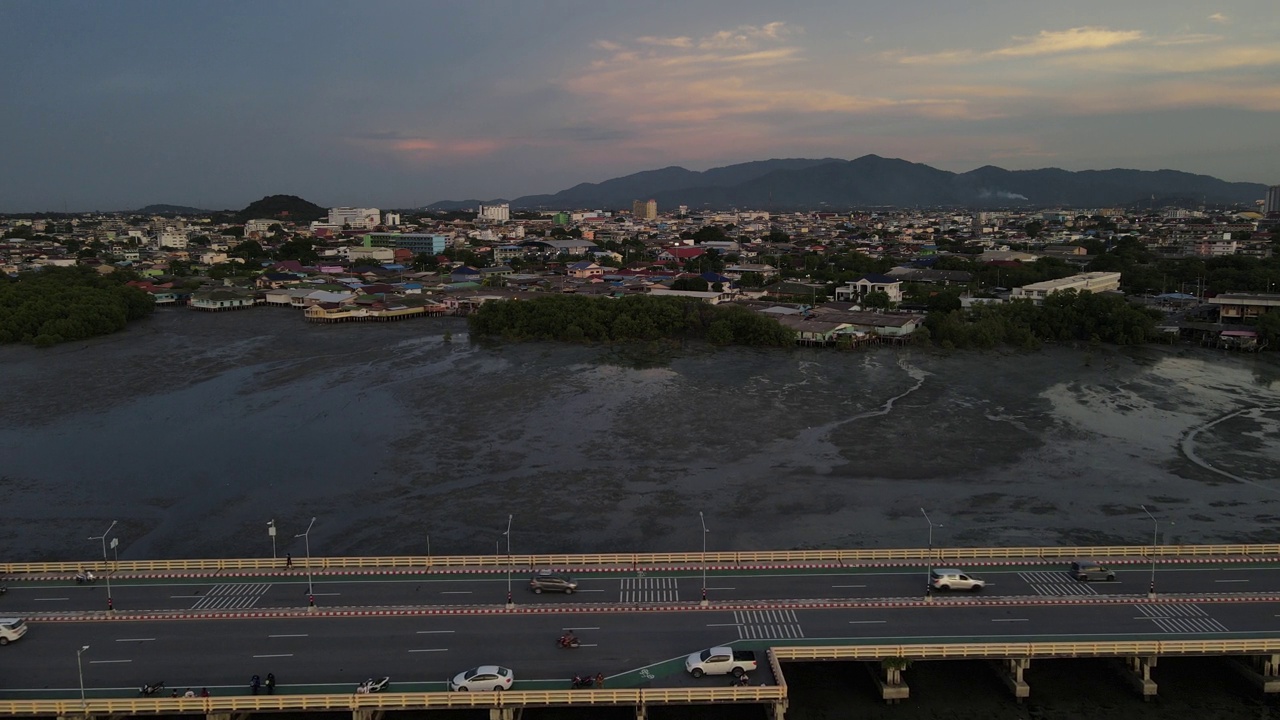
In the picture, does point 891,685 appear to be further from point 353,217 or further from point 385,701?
point 353,217

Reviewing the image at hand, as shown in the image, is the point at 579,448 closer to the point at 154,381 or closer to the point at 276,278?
the point at 154,381

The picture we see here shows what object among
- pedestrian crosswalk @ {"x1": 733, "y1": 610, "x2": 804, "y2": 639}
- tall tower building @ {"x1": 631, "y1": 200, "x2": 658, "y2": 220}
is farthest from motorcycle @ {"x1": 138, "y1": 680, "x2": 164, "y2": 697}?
tall tower building @ {"x1": 631, "y1": 200, "x2": 658, "y2": 220}

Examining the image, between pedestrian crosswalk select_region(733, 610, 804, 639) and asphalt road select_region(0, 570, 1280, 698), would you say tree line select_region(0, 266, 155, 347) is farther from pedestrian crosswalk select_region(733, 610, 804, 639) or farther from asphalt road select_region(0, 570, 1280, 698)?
pedestrian crosswalk select_region(733, 610, 804, 639)

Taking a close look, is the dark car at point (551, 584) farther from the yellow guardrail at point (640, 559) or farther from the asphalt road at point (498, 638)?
the yellow guardrail at point (640, 559)

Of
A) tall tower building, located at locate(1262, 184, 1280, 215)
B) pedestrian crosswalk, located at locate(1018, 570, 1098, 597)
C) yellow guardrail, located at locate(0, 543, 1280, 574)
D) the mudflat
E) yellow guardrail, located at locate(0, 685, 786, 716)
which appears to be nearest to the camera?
yellow guardrail, located at locate(0, 685, 786, 716)

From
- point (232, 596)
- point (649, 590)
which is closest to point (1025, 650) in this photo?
point (649, 590)

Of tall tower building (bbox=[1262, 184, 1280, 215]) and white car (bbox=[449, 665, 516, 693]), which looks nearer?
white car (bbox=[449, 665, 516, 693])
